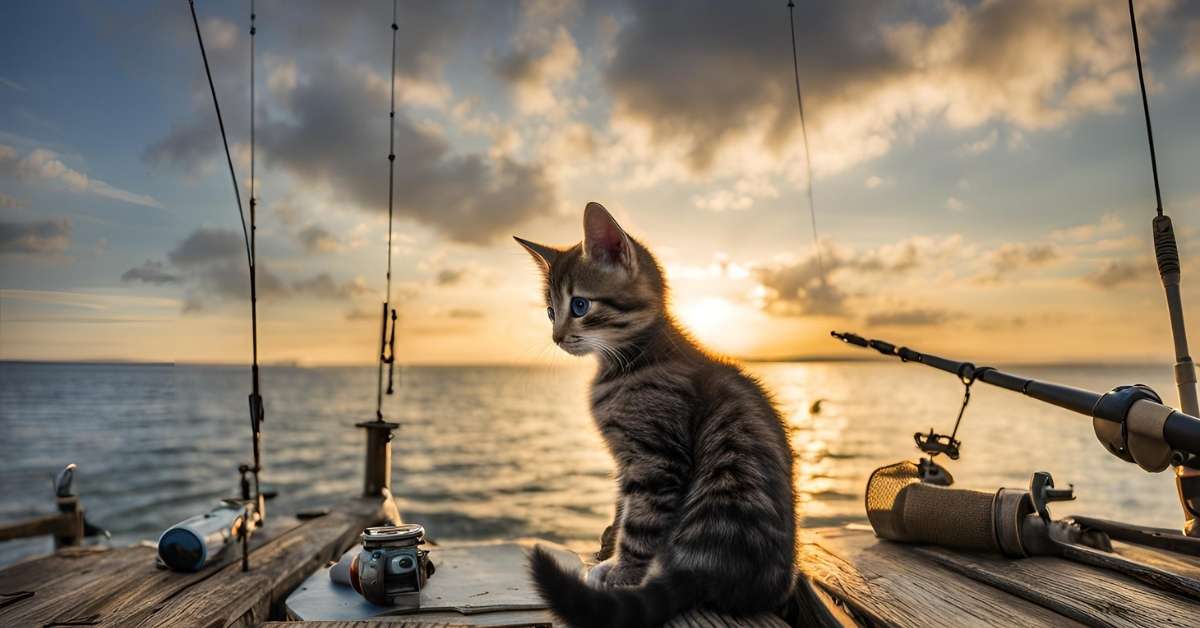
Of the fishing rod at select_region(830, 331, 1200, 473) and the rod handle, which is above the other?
the rod handle

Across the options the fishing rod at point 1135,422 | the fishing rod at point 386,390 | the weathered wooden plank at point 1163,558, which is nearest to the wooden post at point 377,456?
the fishing rod at point 386,390

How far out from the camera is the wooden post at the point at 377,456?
4387mm

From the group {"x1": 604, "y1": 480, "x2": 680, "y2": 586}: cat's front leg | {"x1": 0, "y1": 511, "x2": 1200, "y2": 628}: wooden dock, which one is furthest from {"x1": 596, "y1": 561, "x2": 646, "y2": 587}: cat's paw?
{"x1": 0, "y1": 511, "x2": 1200, "y2": 628}: wooden dock

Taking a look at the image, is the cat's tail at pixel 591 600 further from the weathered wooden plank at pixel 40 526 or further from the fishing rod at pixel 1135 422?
the weathered wooden plank at pixel 40 526

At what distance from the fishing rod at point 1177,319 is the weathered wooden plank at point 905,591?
1.05 meters

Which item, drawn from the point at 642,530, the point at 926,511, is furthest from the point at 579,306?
the point at 926,511

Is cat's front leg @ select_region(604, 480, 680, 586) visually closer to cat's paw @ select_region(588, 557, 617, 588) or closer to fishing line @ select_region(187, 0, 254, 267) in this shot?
cat's paw @ select_region(588, 557, 617, 588)

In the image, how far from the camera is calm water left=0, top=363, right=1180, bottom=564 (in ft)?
45.5

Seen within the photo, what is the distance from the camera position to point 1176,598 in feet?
6.66

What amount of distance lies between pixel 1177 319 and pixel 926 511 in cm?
128

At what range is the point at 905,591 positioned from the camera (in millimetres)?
2264

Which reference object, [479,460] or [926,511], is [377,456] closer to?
[926,511]

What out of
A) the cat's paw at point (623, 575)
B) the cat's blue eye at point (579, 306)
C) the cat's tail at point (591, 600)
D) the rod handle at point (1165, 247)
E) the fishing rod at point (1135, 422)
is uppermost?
the rod handle at point (1165, 247)

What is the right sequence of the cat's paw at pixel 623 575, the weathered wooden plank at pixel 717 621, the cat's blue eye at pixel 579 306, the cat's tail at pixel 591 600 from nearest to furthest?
the cat's tail at pixel 591 600, the weathered wooden plank at pixel 717 621, the cat's paw at pixel 623 575, the cat's blue eye at pixel 579 306
